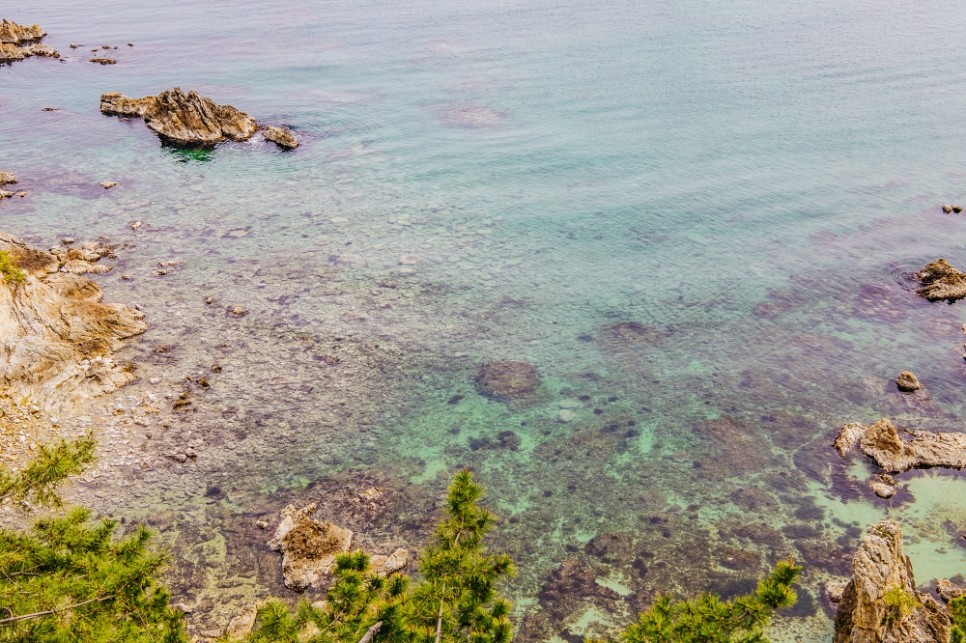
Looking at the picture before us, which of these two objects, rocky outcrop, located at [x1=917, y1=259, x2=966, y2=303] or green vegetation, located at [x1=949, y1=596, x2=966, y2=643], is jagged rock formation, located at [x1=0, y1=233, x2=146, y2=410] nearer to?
green vegetation, located at [x1=949, y1=596, x2=966, y2=643]

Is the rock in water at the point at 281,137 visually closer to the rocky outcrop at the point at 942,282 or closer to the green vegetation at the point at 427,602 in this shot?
the rocky outcrop at the point at 942,282

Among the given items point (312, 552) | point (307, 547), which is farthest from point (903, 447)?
point (307, 547)

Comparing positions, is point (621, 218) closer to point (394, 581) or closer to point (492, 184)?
point (492, 184)

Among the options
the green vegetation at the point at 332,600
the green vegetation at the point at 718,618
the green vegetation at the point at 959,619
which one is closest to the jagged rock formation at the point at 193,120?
the green vegetation at the point at 332,600

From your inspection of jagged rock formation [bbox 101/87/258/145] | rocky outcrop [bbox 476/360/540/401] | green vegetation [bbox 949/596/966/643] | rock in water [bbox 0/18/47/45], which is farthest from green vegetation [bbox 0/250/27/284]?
rock in water [bbox 0/18/47/45]

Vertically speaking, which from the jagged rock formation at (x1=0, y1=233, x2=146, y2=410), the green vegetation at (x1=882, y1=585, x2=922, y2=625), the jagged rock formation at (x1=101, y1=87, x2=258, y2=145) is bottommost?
the green vegetation at (x1=882, y1=585, x2=922, y2=625)
